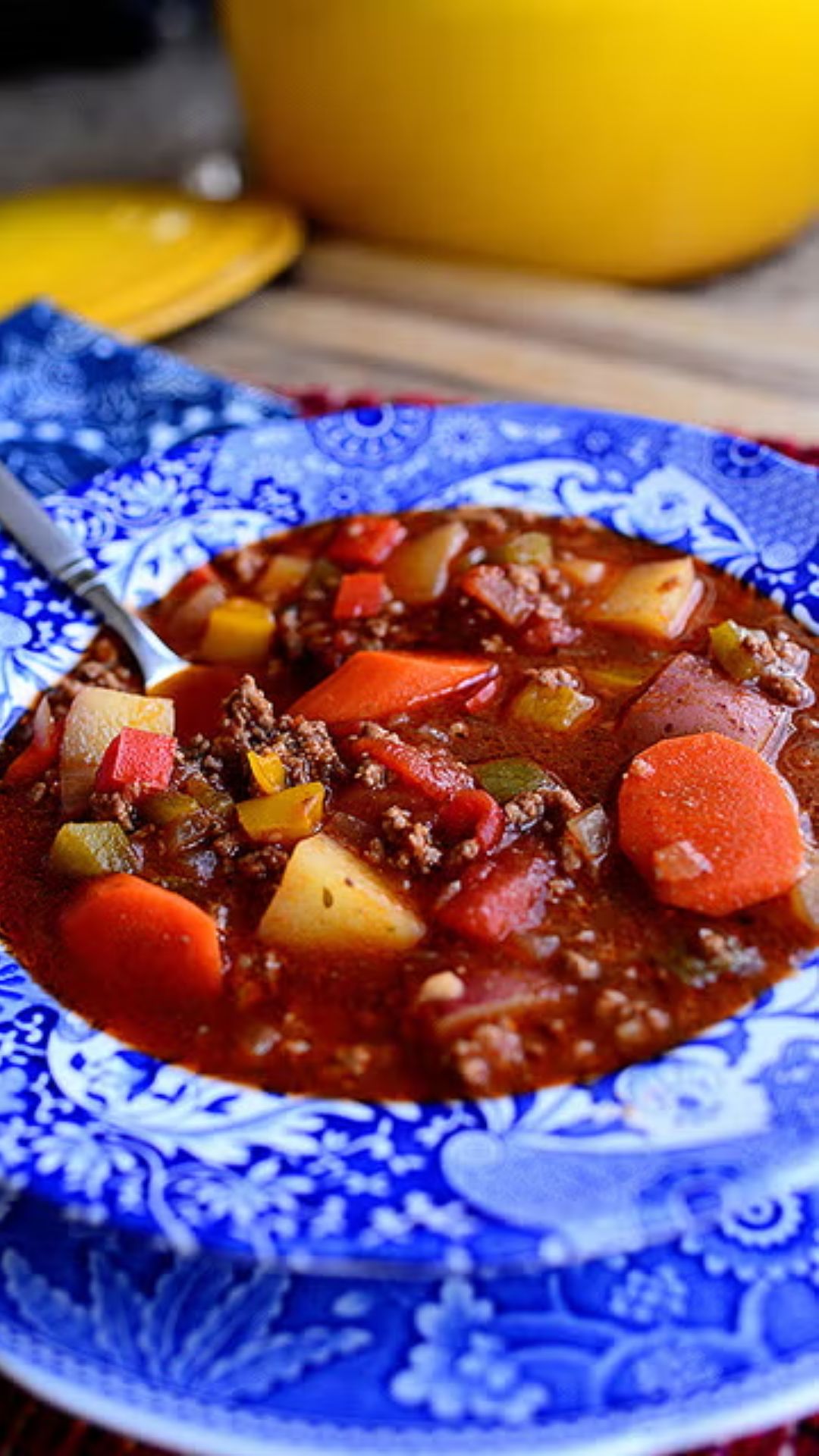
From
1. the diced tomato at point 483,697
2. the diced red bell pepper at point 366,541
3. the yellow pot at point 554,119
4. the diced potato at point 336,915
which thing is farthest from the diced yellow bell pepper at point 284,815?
the yellow pot at point 554,119

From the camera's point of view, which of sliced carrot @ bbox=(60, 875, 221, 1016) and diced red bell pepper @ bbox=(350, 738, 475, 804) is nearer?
sliced carrot @ bbox=(60, 875, 221, 1016)

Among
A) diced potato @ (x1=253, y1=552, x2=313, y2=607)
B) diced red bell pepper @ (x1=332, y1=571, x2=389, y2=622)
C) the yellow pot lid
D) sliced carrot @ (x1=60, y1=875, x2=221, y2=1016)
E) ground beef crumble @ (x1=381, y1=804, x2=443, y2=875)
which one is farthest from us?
the yellow pot lid

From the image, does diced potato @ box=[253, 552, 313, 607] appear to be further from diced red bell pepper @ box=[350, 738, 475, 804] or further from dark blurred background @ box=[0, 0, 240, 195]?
dark blurred background @ box=[0, 0, 240, 195]

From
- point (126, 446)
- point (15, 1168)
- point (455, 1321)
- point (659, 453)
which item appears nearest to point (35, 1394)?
point (15, 1168)

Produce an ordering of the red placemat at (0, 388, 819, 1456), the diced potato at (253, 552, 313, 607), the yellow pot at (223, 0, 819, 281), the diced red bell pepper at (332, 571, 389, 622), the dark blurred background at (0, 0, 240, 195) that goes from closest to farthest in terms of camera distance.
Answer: the red placemat at (0, 388, 819, 1456) → the diced red bell pepper at (332, 571, 389, 622) → the diced potato at (253, 552, 313, 607) → the yellow pot at (223, 0, 819, 281) → the dark blurred background at (0, 0, 240, 195)

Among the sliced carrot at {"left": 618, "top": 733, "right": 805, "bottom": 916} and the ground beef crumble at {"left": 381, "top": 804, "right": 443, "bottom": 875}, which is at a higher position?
the sliced carrot at {"left": 618, "top": 733, "right": 805, "bottom": 916}

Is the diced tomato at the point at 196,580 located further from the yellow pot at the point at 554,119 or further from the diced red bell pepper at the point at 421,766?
the yellow pot at the point at 554,119

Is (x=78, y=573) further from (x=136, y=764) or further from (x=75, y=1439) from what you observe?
(x=75, y=1439)

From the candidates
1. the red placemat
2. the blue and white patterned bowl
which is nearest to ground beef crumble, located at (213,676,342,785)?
the blue and white patterned bowl
